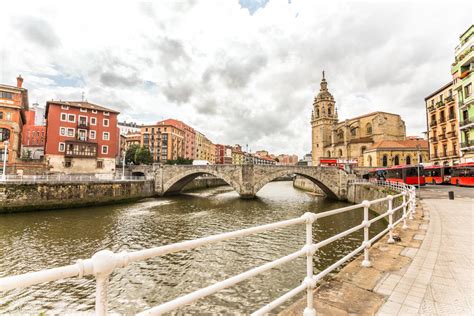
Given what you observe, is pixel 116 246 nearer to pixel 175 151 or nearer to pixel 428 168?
pixel 428 168

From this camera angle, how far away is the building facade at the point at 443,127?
1117 inches

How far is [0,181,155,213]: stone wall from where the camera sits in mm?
19812

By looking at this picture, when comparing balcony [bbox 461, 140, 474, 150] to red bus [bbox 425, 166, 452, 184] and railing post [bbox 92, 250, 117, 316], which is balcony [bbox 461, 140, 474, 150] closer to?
red bus [bbox 425, 166, 452, 184]

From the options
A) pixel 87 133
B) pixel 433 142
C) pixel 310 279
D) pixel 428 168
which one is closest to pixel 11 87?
pixel 87 133

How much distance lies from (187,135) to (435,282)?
263ft

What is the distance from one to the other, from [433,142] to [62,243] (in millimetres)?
41861

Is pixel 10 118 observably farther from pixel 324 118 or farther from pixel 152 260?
pixel 324 118

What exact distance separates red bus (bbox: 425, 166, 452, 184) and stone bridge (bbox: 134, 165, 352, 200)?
9648 mm

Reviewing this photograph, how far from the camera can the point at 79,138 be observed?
37.3 meters

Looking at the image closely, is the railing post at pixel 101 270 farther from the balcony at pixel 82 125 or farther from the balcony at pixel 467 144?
the balcony at pixel 82 125

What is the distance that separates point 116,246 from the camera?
442 inches

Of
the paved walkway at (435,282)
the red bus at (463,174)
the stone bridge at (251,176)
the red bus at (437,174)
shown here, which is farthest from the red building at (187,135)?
the paved walkway at (435,282)

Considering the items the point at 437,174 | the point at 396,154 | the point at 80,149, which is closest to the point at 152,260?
the point at 437,174

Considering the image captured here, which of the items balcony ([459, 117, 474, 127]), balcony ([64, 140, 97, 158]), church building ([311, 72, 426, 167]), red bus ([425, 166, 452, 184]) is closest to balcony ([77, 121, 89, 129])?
balcony ([64, 140, 97, 158])
